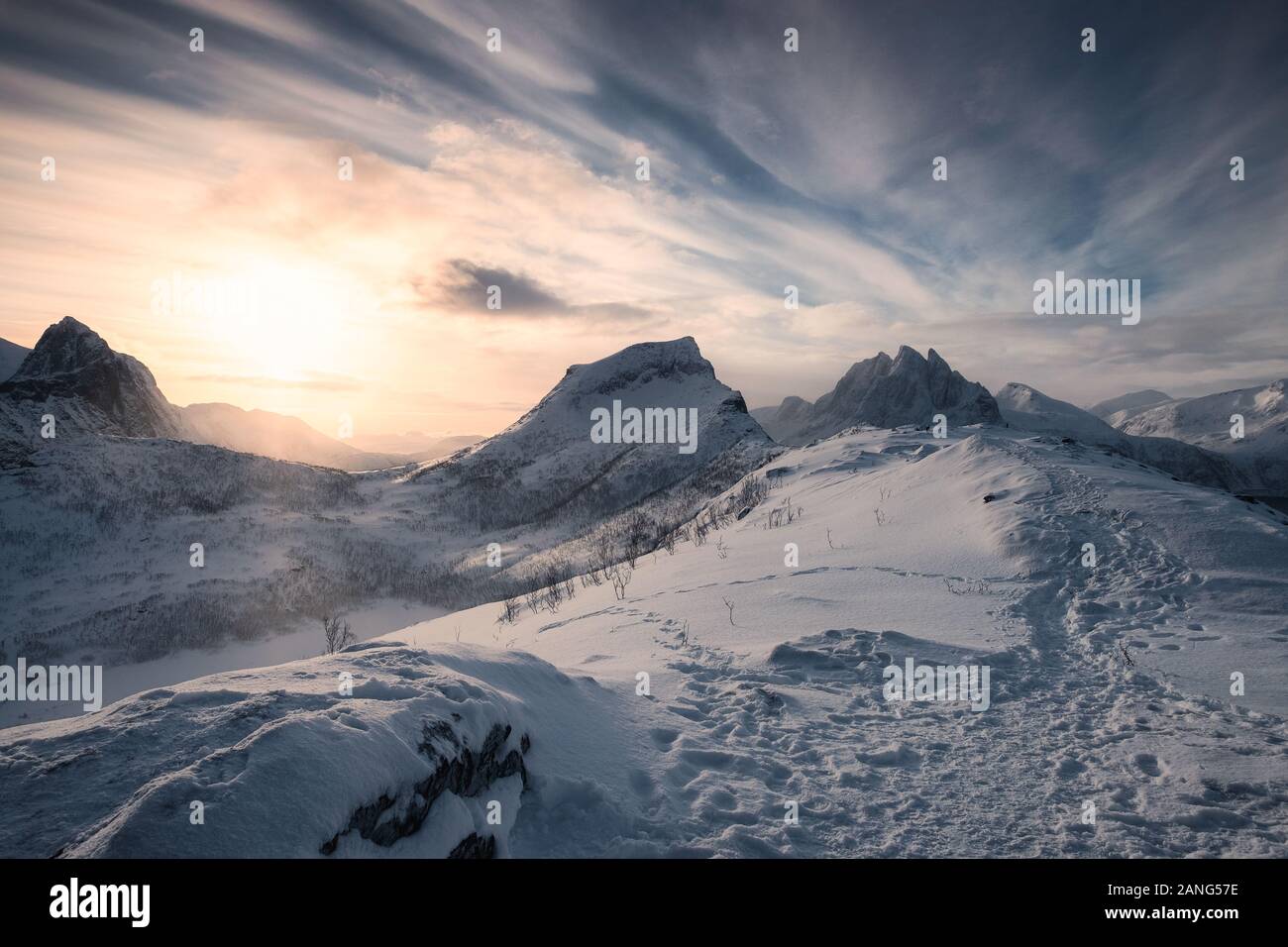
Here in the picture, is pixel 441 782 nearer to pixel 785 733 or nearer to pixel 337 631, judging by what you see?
pixel 785 733

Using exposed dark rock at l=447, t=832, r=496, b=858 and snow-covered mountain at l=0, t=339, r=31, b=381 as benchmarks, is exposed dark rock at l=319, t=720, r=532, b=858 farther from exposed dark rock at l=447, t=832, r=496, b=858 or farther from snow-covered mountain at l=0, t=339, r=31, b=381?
snow-covered mountain at l=0, t=339, r=31, b=381

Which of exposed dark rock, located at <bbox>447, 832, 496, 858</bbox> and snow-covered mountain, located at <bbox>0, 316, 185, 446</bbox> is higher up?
snow-covered mountain, located at <bbox>0, 316, 185, 446</bbox>

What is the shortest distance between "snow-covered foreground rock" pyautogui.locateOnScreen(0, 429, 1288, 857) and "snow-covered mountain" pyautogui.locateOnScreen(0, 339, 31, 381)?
25451 centimetres

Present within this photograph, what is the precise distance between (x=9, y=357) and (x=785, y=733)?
10923 inches

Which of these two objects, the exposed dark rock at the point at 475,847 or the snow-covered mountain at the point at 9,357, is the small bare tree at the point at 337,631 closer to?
the exposed dark rock at the point at 475,847

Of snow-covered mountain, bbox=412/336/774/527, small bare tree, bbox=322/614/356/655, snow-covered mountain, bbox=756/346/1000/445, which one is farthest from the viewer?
snow-covered mountain, bbox=756/346/1000/445

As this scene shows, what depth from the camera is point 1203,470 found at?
163000mm

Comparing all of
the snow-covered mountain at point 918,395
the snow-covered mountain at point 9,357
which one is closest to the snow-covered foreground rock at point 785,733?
the snow-covered mountain at point 918,395

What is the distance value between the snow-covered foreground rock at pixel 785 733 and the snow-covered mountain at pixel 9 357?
10020 inches

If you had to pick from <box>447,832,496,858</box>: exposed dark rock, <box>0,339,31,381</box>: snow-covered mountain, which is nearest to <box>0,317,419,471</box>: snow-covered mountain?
<box>0,339,31,381</box>: snow-covered mountain

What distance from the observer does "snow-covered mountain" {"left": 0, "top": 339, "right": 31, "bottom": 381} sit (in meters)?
175

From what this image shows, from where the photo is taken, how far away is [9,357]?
181750mm

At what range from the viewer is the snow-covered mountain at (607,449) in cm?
6631
